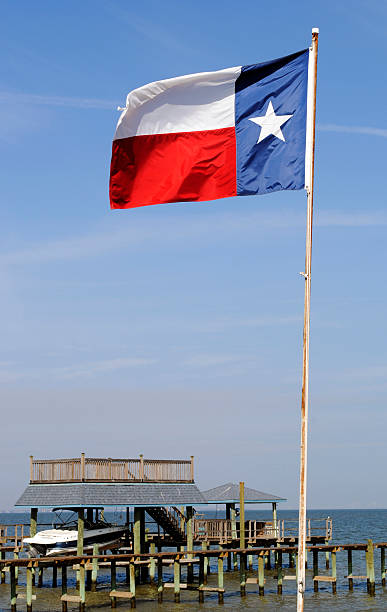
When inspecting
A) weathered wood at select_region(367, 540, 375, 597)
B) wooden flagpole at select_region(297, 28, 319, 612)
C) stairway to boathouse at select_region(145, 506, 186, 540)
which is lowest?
weathered wood at select_region(367, 540, 375, 597)

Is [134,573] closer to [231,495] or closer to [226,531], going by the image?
[226,531]

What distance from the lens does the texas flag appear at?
1741 centimetres

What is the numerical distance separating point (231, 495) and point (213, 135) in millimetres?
38422

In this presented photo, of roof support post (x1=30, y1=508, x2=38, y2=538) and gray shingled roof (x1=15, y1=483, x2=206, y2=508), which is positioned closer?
gray shingled roof (x1=15, y1=483, x2=206, y2=508)

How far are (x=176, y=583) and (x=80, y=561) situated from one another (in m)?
5.53

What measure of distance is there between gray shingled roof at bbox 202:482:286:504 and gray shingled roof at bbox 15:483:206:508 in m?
5.97

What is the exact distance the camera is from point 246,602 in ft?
136

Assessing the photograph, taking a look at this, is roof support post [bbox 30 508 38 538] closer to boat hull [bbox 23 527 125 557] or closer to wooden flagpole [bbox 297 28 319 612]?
boat hull [bbox 23 527 125 557]

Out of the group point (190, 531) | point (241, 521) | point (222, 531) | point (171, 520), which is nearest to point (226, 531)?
point (222, 531)

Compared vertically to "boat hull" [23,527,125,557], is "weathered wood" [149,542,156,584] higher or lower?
lower

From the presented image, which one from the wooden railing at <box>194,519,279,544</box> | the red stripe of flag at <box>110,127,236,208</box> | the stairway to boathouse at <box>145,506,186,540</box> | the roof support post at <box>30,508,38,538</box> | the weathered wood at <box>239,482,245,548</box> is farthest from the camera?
the wooden railing at <box>194,519,279,544</box>

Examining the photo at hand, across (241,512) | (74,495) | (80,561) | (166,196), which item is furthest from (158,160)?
(241,512)

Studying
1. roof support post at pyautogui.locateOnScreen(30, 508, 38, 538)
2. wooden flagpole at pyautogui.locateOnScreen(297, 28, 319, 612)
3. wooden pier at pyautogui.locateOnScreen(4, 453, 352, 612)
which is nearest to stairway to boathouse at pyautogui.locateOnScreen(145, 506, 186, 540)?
wooden pier at pyautogui.locateOnScreen(4, 453, 352, 612)

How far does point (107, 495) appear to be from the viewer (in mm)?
42531
